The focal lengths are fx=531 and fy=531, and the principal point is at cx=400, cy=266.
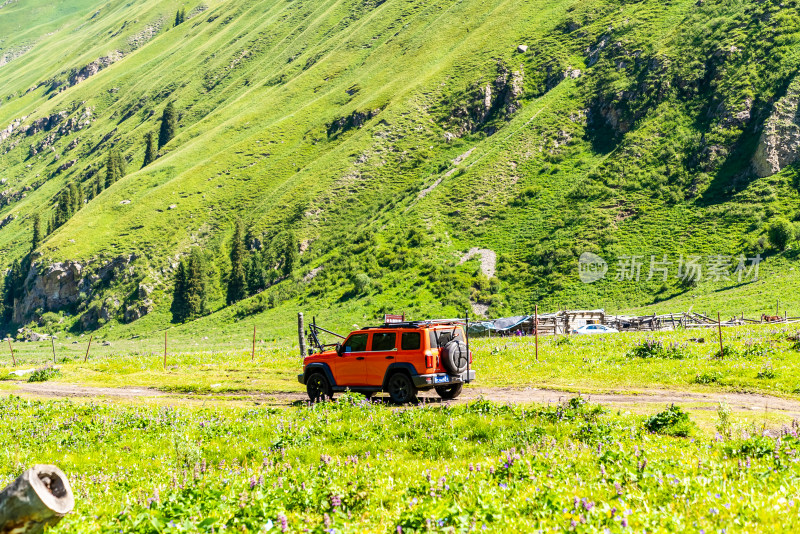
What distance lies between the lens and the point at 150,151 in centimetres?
17138

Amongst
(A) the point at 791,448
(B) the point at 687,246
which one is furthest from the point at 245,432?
(B) the point at 687,246

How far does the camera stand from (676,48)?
95.0 metres

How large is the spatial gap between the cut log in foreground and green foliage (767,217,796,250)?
73731 millimetres

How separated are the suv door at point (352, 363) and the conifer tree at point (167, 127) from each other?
184 metres

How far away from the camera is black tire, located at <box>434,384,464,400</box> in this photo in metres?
19.0

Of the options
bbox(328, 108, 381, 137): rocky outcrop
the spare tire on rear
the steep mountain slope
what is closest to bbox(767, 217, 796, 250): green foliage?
the steep mountain slope

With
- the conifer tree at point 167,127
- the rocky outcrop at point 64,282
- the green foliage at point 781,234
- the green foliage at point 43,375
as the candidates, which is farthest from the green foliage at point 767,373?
the conifer tree at point 167,127

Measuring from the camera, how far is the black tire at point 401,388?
17781 mm

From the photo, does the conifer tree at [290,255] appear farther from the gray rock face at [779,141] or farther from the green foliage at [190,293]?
the gray rock face at [779,141]

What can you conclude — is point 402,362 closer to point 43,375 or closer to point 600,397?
point 600,397

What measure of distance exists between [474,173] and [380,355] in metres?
81.1

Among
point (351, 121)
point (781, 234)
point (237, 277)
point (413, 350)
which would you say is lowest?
point (413, 350)

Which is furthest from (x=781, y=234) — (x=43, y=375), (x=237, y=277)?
(x=237, y=277)

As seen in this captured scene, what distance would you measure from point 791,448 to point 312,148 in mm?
130133
